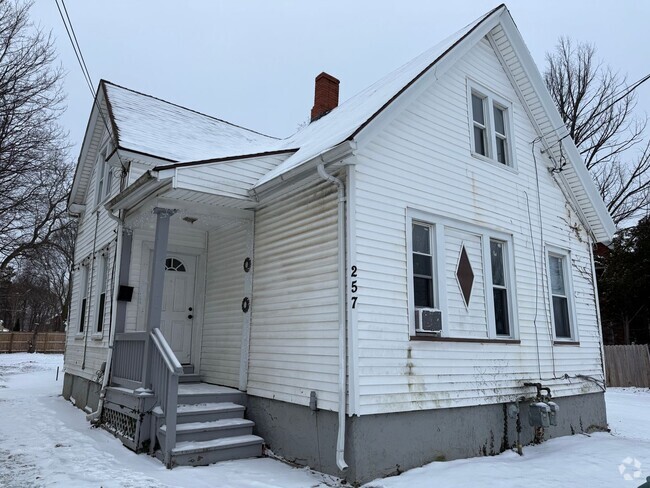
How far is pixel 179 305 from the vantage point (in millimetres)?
9281

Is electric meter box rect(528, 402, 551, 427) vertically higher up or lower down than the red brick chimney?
lower down

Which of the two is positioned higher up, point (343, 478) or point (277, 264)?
point (277, 264)

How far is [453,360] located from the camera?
23.1ft

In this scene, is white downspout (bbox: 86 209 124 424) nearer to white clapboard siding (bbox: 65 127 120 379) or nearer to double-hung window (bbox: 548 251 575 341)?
white clapboard siding (bbox: 65 127 120 379)

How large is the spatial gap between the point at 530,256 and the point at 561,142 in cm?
265

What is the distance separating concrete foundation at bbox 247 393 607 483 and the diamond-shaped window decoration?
5.42 ft

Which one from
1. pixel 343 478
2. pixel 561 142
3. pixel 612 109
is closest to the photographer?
pixel 343 478

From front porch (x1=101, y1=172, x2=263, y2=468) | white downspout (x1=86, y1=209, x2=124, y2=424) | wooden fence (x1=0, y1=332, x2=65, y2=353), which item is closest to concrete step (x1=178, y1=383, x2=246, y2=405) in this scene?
front porch (x1=101, y1=172, x2=263, y2=468)

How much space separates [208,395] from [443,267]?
3.86 m

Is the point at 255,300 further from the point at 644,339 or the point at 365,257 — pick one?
the point at 644,339

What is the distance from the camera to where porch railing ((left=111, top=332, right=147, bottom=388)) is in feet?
24.4

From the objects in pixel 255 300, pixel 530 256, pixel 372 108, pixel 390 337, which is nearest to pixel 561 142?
pixel 530 256

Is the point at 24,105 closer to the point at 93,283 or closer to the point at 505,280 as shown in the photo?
the point at 93,283

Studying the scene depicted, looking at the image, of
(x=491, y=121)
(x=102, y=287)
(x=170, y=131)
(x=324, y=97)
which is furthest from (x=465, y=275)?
(x=324, y=97)
